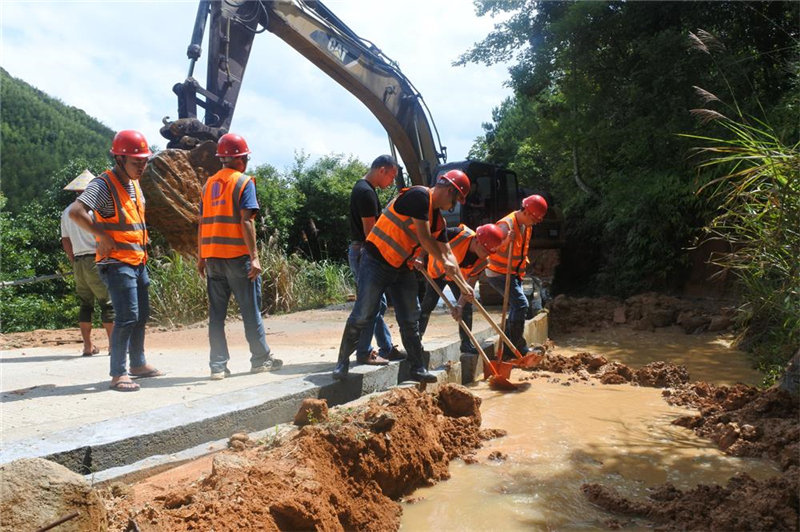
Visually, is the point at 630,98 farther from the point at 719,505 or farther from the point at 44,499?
the point at 44,499

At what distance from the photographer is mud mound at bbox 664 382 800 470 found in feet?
12.2

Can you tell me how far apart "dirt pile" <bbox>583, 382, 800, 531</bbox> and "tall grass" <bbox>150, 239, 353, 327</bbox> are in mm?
6894

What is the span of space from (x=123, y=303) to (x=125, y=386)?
57cm

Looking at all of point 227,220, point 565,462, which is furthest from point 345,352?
point 565,462

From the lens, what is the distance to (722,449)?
13.0 ft

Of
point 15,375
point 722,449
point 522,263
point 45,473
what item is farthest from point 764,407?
point 15,375

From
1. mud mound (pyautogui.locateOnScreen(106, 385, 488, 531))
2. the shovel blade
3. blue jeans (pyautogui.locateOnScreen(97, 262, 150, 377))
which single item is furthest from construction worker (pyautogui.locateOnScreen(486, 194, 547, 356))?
blue jeans (pyautogui.locateOnScreen(97, 262, 150, 377))

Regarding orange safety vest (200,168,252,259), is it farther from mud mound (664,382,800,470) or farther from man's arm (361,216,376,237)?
mud mound (664,382,800,470)

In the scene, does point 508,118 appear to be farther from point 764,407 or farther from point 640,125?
point 764,407

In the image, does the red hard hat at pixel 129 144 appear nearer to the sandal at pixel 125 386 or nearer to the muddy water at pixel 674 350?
the sandal at pixel 125 386

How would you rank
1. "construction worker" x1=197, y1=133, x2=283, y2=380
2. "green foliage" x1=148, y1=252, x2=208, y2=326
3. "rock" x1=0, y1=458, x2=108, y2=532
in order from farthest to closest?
"green foliage" x1=148, y1=252, x2=208, y2=326
"construction worker" x1=197, y1=133, x2=283, y2=380
"rock" x1=0, y1=458, x2=108, y2=532

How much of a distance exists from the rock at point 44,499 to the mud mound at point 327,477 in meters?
0.22

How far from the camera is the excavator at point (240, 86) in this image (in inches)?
323

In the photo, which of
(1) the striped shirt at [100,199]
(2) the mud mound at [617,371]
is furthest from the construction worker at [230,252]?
(2) the mud mound at [617,371]
